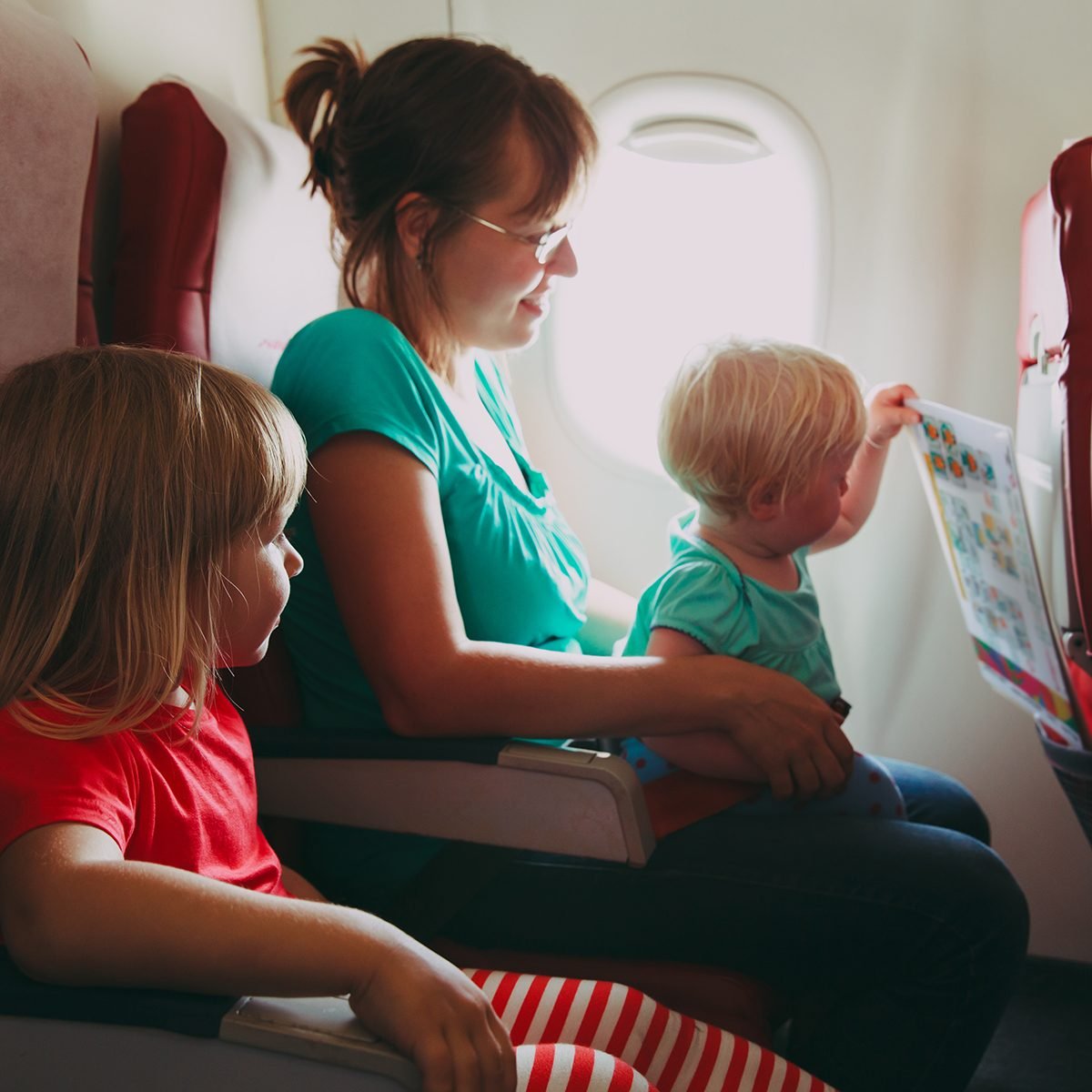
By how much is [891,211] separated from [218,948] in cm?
174

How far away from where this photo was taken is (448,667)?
4.13 ft

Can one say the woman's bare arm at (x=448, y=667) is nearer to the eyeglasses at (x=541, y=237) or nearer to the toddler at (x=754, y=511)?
the toddler at (x=754, y=511)

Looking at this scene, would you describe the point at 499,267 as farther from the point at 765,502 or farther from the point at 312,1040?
the point at 312,1040

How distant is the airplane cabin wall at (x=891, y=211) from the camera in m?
1.97

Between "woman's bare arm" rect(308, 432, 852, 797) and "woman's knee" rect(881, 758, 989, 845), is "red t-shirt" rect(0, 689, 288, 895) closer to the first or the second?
"woman's bare arm" rect(308, 432, 852, 797)

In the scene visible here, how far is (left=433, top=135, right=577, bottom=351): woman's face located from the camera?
1.47 m

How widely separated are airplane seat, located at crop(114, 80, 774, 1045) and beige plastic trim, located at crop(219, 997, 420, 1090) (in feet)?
1.52

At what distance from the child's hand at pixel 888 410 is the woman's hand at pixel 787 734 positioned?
0.54 meters

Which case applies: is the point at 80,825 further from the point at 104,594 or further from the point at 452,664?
the point at 452,664

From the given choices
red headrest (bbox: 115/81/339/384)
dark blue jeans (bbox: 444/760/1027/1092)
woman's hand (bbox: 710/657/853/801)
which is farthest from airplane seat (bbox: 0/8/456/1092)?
red headrest (bbox: 115/81/339/384)

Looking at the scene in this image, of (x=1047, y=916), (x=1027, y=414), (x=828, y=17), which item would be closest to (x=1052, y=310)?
(x=1027, y=414)

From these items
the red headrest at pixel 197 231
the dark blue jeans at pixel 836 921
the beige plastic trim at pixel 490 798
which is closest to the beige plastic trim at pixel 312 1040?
the beige plastic trim at pixel 490 798

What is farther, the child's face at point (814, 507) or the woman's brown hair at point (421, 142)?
the child's face at point (814, 507)

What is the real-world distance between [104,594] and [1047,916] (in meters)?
2.03
